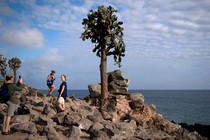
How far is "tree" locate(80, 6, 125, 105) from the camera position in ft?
80.3

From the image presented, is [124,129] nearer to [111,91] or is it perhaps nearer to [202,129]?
[111,91]

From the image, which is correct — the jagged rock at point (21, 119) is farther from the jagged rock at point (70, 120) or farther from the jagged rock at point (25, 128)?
the jagged rock at point (70, 120)

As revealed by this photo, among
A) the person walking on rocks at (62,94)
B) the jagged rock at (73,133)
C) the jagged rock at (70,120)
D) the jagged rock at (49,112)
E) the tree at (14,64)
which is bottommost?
the jagged rock at (73,133)

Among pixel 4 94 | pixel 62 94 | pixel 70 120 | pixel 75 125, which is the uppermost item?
pixel 4 94

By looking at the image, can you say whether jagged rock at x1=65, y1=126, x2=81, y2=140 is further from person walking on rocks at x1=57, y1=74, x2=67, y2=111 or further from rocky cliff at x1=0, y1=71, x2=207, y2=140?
person walking on rocks at x1=57, y1=74, x2=67, y2=111

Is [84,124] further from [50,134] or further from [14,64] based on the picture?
[14,64]

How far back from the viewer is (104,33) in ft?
81.4

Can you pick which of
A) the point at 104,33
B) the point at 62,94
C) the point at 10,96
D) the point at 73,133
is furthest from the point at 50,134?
the point at 104,33

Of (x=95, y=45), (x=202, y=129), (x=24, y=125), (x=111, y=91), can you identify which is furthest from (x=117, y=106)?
(x=202, y=129)

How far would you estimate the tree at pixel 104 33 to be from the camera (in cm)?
2447

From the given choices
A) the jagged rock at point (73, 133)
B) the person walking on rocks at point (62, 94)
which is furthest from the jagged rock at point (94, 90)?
the jagged rock at point (73, 133)

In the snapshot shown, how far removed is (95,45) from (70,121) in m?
11.4

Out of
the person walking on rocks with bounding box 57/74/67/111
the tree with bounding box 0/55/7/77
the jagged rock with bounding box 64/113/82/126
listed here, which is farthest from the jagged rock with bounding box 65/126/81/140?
the tree with bounding box 0/55/7/77

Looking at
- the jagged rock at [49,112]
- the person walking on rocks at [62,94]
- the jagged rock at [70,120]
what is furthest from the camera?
Result: the person walking on rocks at [62,94]
